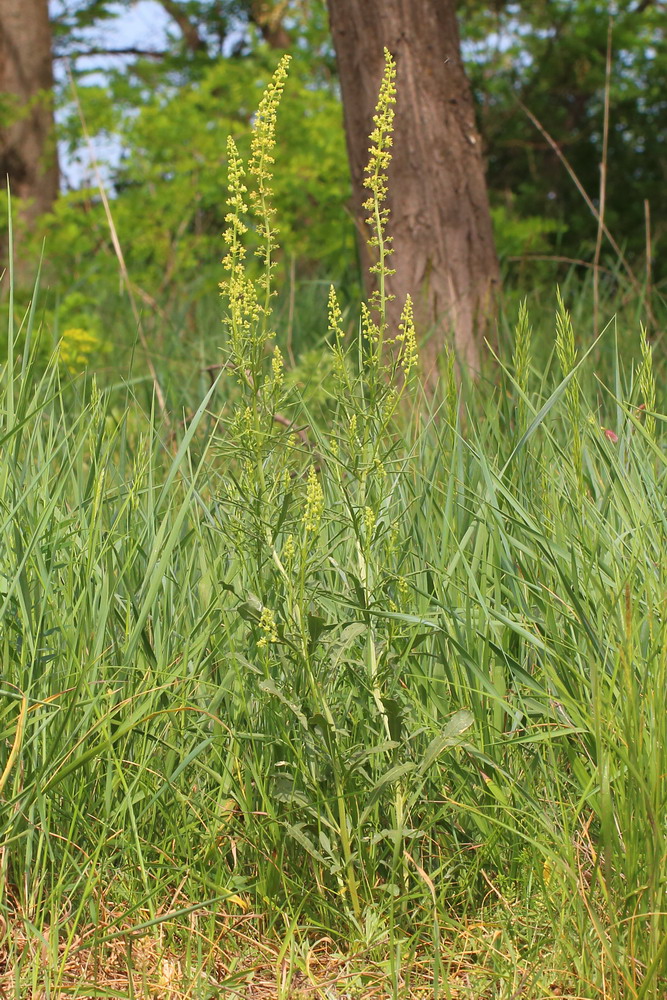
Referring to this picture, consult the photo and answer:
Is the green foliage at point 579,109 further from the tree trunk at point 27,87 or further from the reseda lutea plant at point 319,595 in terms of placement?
the reseda lutea plant at point 319,595

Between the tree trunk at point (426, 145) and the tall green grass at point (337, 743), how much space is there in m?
2.26

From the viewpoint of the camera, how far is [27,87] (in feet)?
29.8

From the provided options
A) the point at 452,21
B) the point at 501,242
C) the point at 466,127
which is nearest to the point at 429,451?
the point at 466,127

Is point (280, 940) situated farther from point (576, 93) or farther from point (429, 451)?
point (576, 93)

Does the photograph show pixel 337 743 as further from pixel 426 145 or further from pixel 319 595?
pixel 426 145

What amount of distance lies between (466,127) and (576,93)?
290 inches

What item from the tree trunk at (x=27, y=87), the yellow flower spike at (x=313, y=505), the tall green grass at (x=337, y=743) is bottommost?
the tall green grass at (x=337, y=743)

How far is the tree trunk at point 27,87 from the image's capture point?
351 inches

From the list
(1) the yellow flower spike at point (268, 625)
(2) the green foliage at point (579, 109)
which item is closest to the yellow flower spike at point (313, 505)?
(1) the yellow flower spike at point (268, 625)

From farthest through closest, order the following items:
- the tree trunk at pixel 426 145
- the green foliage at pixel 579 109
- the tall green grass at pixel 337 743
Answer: the green foliage at pixel 579 109 < the tree trunk at pixel 426 145 < the tall green grass at pixel 337 743

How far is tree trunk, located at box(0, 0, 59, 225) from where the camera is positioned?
29.3ft

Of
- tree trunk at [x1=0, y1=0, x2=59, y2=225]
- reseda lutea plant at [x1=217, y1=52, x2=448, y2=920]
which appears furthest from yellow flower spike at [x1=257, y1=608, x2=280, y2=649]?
tree trunk at [x1=0, y1=0, x2=59, y2=225]

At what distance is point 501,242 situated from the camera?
6137 mm

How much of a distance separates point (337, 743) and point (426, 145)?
10.1 feet
